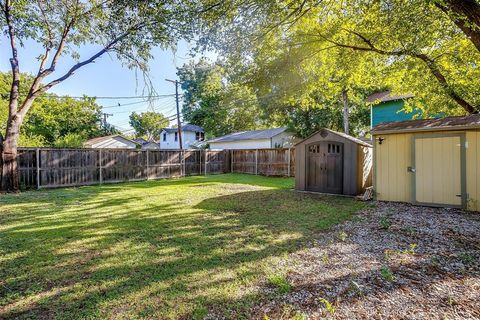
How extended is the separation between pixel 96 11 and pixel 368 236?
33.2 ft

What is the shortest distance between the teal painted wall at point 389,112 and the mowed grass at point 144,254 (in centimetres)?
984

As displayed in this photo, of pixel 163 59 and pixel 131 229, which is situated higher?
pixel 163 59

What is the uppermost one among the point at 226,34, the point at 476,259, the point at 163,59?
the point at 163,59

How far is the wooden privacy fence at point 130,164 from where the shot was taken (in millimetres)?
9576

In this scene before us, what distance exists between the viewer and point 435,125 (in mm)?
6188

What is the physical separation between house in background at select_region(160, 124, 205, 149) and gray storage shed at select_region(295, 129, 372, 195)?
21.7 m

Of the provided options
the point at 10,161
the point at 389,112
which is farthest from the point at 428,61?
the point at 10,161

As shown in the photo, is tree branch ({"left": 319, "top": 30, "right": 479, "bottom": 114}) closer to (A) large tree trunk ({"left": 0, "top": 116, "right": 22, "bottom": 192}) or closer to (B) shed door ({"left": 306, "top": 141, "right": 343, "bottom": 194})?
(B) shed door ({"left": 306, "top": 141, "right": 343, "bottom": 194})

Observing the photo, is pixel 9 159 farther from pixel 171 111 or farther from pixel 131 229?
pixel 171 111

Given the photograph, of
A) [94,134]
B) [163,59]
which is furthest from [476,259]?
[94,134]

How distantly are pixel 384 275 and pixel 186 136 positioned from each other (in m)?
28.1

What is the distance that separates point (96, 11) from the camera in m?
8.55

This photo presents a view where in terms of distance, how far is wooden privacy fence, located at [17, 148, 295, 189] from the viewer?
9576 millimetres

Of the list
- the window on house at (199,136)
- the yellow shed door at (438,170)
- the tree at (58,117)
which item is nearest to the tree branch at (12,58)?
the yellow shed door at (438,170)
